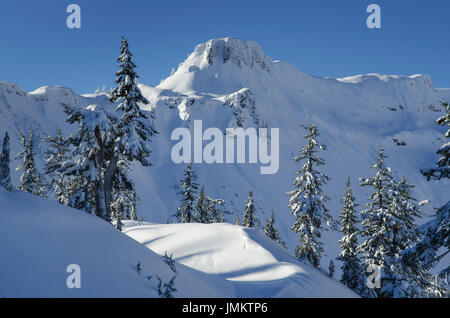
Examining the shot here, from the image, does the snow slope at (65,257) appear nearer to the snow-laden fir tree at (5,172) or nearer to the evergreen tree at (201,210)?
the snow-laden fir tree at (5,172)

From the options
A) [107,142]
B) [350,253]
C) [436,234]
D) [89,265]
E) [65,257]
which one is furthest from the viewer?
[350,253]

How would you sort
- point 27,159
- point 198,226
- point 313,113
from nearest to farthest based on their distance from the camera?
point 198,226
point 27,159
point 313,113

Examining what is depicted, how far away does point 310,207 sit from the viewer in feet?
67.7

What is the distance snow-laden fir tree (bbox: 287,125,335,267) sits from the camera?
68.1 ft

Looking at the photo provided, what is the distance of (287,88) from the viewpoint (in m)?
170

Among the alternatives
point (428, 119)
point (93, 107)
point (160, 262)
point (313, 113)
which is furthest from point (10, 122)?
point (428, 119)

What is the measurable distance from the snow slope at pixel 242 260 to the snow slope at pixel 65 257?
6.82ft

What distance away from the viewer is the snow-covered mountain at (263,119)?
8800 centimetres

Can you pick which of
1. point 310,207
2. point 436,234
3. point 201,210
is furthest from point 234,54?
point 436,234

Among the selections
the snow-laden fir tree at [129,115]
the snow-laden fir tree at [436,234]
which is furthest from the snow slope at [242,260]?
the snow-laden fir tree at [129,115]

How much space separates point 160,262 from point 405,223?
1491 centimetres

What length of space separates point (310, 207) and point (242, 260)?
8466mm

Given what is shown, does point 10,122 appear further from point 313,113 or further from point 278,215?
point 313,113

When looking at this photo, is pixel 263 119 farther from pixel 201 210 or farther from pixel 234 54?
pixel 201 210
